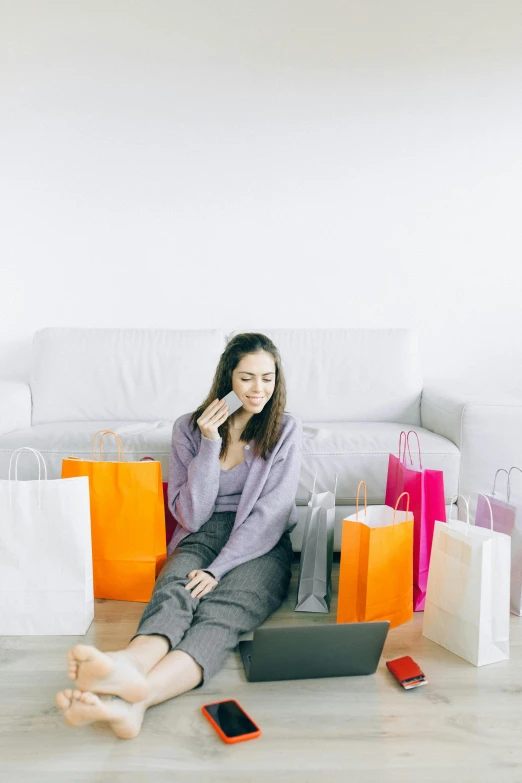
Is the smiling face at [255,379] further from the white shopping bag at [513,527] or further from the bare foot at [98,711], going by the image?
the bare foot at [98,711]

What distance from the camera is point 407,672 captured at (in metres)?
1.40

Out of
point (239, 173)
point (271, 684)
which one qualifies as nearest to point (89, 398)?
point (239, 173)

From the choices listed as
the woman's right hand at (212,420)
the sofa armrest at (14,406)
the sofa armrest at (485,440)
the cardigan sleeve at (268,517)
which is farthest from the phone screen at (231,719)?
the sofa armrest at (14,406)

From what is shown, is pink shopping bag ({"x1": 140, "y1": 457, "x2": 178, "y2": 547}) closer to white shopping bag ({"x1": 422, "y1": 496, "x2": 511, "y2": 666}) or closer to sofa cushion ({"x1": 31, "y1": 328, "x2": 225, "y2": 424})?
sofa cushion ({"x1": 31, "y1": 328, "x2": 225, "y2": 424})

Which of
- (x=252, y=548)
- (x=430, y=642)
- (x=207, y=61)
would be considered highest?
(x=207, y=61)

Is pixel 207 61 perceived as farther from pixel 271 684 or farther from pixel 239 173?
pixel 271 684

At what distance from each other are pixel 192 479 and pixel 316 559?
41 cm

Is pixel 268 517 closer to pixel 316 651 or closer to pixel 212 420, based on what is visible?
pixel 212 420

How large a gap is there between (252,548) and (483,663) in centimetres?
63

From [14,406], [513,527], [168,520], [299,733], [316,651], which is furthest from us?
[14,406]

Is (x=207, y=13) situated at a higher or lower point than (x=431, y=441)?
higher

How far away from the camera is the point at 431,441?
212 centimetres

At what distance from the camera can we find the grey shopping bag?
177 centimetres

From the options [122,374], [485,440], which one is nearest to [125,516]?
[122,374]
